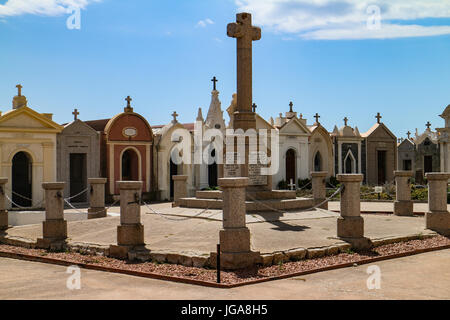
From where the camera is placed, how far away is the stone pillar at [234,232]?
28.4 feet

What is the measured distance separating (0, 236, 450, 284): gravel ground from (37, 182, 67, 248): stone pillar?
38 centimetres

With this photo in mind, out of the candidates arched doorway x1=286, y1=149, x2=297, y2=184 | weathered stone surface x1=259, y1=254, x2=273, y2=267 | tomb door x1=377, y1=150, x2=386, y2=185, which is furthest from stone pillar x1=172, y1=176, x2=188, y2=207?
tomb door x1=377, y1=150, x2=386, y2=185

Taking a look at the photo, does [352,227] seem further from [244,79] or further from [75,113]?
[75,113]

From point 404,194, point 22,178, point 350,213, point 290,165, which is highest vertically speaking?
point 290,165

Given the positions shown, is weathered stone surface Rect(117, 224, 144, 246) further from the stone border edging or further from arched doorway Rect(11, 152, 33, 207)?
arched doorway Rect(11, 152, 33, 207)

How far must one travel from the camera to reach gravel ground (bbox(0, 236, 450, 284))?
324 inches

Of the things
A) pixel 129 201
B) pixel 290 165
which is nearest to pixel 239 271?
pixel 129 201

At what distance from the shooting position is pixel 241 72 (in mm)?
13555

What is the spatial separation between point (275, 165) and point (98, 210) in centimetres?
1540

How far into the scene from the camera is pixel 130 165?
1078 inches

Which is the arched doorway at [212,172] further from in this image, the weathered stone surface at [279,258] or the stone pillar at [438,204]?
the weathered stone surface at [279,258]

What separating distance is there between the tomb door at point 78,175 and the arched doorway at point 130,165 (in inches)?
85.1

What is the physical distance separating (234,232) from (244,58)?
20.3ft
